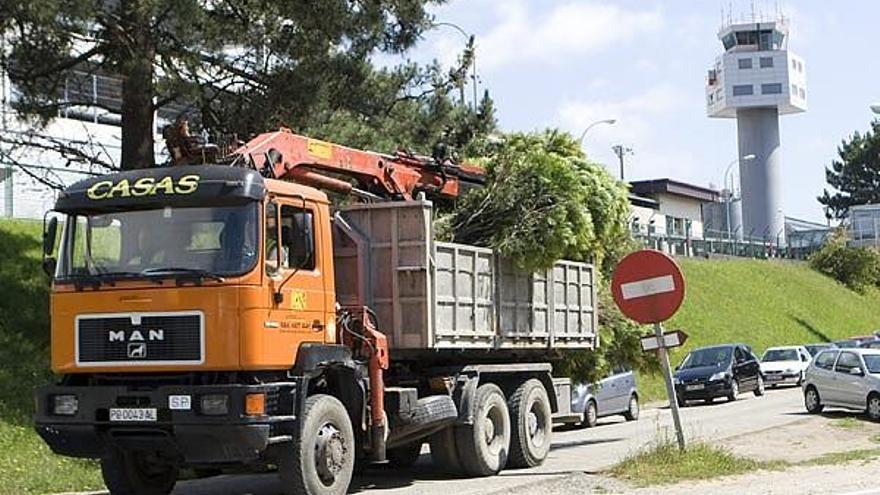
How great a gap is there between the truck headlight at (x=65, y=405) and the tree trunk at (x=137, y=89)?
771 centimetres

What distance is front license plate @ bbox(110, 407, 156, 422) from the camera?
37.5ft

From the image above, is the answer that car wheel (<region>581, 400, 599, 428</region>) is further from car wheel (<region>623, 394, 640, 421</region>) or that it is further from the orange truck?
the orange truck

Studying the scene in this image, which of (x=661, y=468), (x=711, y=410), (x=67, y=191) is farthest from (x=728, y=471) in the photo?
(x=711, y=410)

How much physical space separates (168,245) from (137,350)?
1.00 m

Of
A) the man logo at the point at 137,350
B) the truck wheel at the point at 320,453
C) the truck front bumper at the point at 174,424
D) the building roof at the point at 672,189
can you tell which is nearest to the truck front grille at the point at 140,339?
the man logo at the point at 137,350

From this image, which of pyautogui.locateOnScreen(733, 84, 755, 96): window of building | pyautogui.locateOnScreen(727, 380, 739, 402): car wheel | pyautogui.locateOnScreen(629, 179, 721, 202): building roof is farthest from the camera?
pyautogui.locateOnScreen(733, 84, 755, 96): window of building

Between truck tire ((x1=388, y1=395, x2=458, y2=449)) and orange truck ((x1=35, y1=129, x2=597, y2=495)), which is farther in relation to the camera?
truck tire ((x1=388, y1=395, x2=458, y2=449))

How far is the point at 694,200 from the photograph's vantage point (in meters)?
78.2

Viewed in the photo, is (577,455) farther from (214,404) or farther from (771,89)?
(771,89)

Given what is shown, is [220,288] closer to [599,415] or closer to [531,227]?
[531,227]

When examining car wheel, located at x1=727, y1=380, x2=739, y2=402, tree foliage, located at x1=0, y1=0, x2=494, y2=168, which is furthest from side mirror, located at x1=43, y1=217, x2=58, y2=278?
car wheel, located at x1=727, y1=380, x2=739, y2=402

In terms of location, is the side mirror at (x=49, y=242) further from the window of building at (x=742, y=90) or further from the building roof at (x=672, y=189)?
the window of building at (x=742, y=90)

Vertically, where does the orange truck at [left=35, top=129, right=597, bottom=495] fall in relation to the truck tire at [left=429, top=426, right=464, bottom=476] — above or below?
above

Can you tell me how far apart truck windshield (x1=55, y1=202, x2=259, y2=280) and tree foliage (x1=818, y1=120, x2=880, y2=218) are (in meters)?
103
